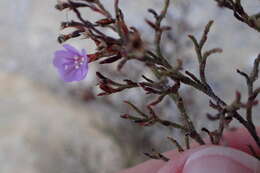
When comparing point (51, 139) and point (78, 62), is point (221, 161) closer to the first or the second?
point (78, 62)

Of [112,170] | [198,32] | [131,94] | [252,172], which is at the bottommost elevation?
[112,170]

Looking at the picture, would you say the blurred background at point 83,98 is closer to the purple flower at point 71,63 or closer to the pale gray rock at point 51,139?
the pale gray rock at point 51,139

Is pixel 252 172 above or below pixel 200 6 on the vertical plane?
below

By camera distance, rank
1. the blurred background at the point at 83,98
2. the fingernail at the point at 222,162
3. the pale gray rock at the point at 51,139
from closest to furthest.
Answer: the fingernail at the point at 222,162 < the blurred background at the point at 83,98 < the pale gray rock at the point at 51,139

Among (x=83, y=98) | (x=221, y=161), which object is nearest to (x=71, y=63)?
(x=221, y=161)

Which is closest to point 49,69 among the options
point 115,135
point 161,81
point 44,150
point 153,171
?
point 44,150

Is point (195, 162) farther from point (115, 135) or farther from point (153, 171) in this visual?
point (115, 135)

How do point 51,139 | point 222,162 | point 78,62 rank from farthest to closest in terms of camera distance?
point 51,139, point 222,162, point 78,62

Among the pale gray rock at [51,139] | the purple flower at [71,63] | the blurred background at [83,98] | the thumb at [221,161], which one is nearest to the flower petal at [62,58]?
the purple flower at [71,63]
